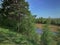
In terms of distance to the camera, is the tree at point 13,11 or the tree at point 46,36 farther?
the tree at point 13,11

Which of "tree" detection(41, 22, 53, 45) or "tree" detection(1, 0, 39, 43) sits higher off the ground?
"tree" detection(1, 0, 39, 43)

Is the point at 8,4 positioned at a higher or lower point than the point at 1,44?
higher

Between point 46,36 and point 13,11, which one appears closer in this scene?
point 46,36

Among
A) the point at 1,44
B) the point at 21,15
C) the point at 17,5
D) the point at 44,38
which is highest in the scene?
the point at 17,5

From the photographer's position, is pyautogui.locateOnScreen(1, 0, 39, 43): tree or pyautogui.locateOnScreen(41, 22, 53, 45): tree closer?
pyautogui.locateOnScreen(41, 22, 53, 45): tree

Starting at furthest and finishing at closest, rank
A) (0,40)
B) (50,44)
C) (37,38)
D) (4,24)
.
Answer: (4,24) → (0,40) → (37,38) → (50,44)

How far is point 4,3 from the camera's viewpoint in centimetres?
1933

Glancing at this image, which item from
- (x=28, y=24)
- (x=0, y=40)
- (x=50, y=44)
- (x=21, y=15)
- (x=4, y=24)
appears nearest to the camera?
(x=50, y=44)

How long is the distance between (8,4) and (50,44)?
13531mm

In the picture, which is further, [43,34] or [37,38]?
[37,38]

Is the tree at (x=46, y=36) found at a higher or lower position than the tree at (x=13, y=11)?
lower

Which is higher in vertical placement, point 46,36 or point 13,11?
point 13,11

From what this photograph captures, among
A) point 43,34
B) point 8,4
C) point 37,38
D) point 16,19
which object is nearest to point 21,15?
point 16,19

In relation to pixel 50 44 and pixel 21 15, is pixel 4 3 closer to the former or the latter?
pixel 21 15
